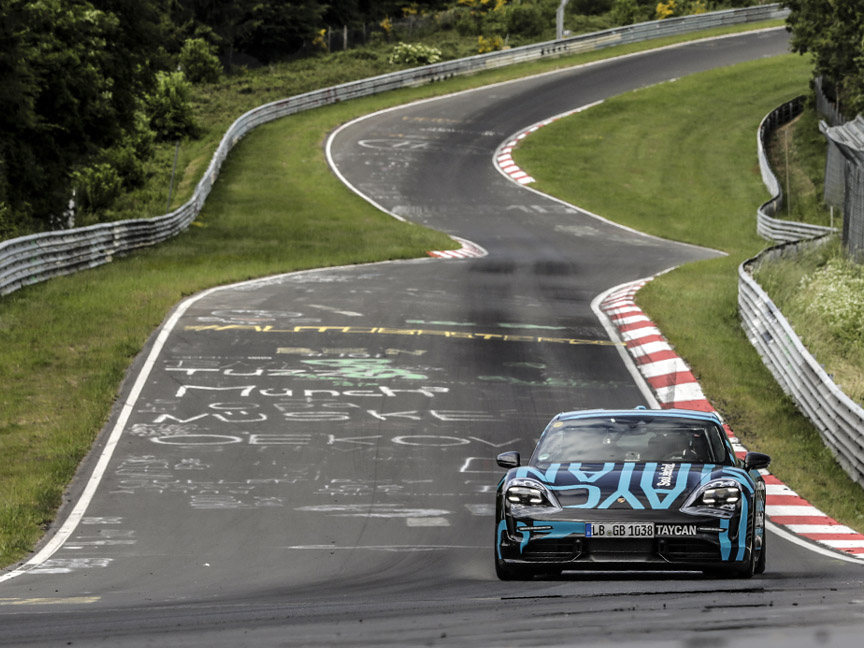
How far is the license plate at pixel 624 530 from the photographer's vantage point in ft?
28.6

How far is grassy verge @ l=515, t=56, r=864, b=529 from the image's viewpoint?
16.7 meters

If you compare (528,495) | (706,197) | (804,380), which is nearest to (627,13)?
(706,197)

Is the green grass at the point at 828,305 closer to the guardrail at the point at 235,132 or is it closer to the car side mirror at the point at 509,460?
the car side mirror at the point at 509,460

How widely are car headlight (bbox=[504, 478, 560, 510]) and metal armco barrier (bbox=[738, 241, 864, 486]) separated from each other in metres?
6.22

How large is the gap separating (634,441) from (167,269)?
850 inches

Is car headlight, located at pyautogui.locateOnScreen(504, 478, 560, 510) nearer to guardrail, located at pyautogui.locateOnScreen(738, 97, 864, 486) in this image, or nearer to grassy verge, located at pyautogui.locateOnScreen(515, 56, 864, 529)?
grassy verge, located at pyautogui.locateOnScreen(515, 56, 864, 529)

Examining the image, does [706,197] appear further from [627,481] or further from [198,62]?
[627,481]

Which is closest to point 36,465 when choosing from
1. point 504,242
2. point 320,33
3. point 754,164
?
point 504,242

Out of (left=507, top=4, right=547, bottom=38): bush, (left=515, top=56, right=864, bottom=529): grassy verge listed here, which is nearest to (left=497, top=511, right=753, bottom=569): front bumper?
(left=515, top=56, right=864, bottom=529): grassy verge

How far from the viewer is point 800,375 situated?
58.1ft

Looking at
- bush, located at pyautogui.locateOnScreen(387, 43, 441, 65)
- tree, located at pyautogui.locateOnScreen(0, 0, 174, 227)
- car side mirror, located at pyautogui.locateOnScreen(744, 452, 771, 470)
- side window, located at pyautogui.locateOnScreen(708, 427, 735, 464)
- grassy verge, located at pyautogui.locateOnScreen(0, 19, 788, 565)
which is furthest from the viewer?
bush, located at pyautogui.locateOnScreen(387, 43, 441, 65)

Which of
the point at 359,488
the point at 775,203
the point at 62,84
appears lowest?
the point at 775,203

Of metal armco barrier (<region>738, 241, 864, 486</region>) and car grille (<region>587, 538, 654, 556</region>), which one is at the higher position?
car grille (<region>587, 538, 654, 556</region>)

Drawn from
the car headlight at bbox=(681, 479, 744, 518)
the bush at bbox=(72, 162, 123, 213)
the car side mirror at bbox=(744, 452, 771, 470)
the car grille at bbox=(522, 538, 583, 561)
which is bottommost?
the bush at bbox=(72, 162, 123, 213)
